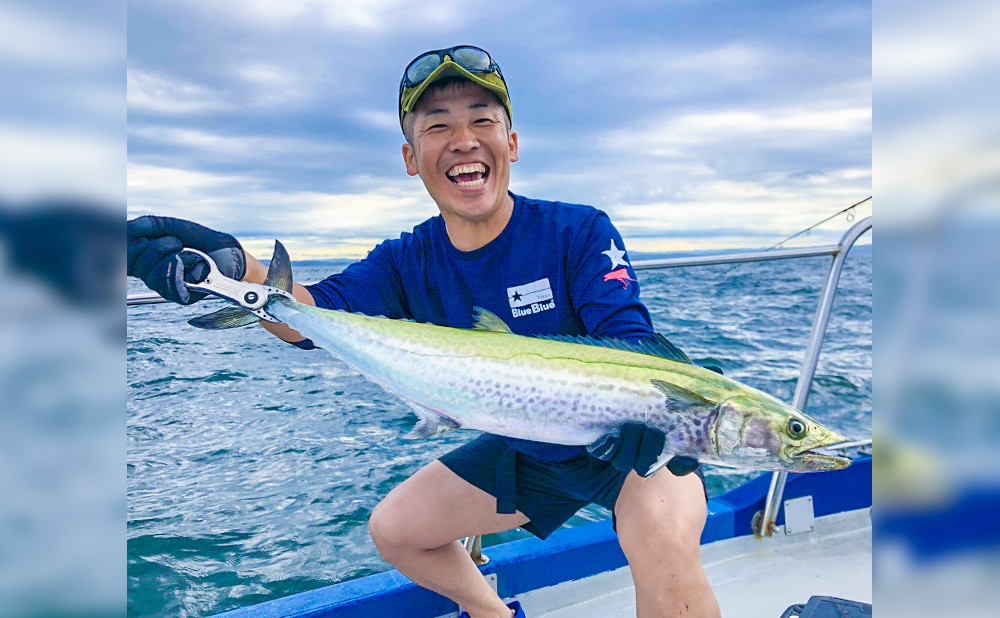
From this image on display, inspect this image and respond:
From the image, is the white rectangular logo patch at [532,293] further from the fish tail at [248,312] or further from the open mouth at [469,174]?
the fish tail at [248,312]

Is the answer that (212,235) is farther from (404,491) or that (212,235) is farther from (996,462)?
(996,462)

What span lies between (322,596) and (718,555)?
4.99 feet

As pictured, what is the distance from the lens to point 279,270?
5.65 feet

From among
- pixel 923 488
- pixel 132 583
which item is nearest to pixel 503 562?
pixel 923 488

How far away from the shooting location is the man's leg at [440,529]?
1.91 m

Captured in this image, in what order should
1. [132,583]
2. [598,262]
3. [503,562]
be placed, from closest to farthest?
[598,262]
[503,562]
[132,583]

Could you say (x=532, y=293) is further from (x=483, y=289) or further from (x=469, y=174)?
(x=469, y=174)

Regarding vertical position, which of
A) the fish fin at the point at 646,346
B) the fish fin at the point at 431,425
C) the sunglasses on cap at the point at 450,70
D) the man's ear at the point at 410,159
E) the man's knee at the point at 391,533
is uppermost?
the sunglasses on cap at the point at 450,70

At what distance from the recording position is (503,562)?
2.21m

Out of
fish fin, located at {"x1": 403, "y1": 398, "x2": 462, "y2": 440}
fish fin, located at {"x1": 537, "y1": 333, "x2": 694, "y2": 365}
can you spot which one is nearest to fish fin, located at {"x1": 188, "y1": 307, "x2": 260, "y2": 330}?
fish fin, located at {"x1": 403, "y1": 398, "x2": 462, "y2": 440}

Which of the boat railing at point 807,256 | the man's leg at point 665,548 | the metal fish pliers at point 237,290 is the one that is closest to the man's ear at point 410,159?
the metal fish pliers at point 237,290

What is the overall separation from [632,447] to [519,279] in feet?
2.40

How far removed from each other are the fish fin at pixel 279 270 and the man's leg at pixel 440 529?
673mm

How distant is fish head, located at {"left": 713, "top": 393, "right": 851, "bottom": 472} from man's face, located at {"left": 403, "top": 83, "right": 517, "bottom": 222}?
3.09 ft
